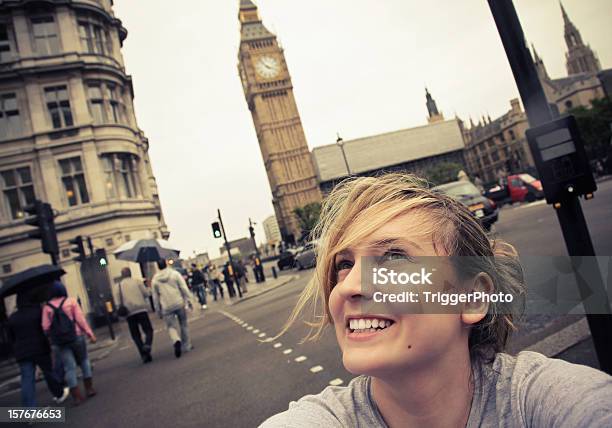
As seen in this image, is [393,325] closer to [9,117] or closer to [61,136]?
[61,136]

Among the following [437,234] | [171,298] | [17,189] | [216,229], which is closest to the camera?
[437,234]

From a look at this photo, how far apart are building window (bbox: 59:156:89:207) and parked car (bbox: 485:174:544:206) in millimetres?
22932

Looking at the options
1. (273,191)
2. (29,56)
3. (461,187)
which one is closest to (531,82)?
(461,187)

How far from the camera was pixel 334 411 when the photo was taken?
1.08 m

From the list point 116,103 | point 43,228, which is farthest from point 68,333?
point 116,103

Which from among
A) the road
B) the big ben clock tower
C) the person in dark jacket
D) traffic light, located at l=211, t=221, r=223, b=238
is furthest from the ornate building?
the big ben clock tower

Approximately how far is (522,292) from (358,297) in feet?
2.31

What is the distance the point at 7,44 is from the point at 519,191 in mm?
28687

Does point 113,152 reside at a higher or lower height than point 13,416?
higher

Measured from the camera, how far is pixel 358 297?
1.00 m

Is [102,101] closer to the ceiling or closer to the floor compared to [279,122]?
closer to the floor

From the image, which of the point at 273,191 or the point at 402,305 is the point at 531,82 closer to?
the point at 402,305

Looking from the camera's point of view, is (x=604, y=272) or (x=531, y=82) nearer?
(x=604, y=272)

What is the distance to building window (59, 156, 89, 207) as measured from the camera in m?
20.0
